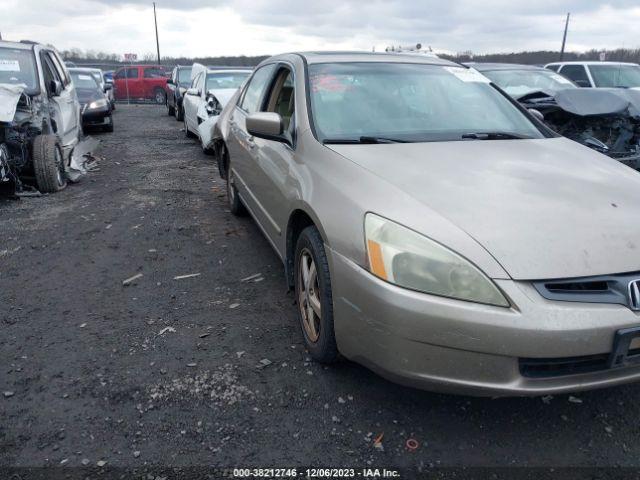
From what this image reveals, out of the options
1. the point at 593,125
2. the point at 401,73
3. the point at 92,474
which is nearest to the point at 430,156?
the point at 401,73

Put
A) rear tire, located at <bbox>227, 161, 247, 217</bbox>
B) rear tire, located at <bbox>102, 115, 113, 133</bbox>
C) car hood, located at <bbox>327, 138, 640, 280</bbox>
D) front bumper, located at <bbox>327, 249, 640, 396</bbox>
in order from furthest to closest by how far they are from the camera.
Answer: rear tire, located at <bbox>102, 115, 113, 133</bbox>, rear tire, located at <bbox>227, 161, 247, 217</bbox>, car hood, located at <bbox>327, 138, 640, 280</bbox>, front bumper, located at <bbox>327, 249, 640, 396</bbox>

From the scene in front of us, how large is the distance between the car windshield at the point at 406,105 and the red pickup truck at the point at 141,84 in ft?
78.3

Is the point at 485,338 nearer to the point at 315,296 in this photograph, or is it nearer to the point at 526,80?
the point at 315,296

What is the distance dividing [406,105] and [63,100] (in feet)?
20.8

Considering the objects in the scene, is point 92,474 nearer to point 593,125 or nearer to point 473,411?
point 473,411

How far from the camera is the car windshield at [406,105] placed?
127 inches

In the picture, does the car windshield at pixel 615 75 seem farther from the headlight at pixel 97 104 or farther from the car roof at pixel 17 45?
the headlight at pixel 97 104

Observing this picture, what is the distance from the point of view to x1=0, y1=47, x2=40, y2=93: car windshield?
22.9 ft

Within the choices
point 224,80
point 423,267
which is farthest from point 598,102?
point 224,80

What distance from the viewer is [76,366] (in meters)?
2.90

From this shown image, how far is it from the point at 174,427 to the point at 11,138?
536 cm

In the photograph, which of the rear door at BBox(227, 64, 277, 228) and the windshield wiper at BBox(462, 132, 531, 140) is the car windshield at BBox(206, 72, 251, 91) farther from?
the windshield wiper at BBox(462, 132, 531, 140)

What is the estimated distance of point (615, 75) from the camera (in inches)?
405

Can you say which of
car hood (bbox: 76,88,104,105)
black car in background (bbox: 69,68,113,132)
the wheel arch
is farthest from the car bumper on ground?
the wheel arch
